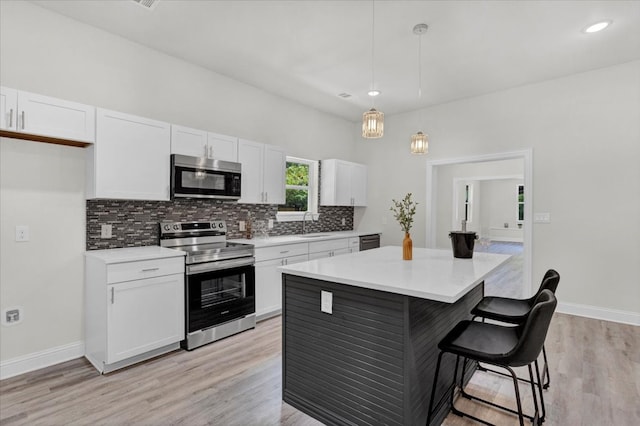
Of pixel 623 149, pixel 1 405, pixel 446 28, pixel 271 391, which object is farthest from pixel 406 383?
pixel 623 149

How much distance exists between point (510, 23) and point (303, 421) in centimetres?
358

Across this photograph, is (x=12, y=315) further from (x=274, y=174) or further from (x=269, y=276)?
(x=274, y=174)

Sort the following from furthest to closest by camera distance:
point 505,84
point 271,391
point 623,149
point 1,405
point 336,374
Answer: point 505,84
point 623,149
point 271,391
point 1,405
point 336,374

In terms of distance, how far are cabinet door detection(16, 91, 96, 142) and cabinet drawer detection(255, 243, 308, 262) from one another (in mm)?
1901

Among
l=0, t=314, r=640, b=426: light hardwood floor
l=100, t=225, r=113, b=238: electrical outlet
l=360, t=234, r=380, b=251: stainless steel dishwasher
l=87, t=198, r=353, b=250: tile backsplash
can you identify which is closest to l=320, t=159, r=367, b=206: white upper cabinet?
l=360, t=234, r=380, b=251: stainless steel dishwasher

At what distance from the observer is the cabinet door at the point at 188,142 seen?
3.31 m

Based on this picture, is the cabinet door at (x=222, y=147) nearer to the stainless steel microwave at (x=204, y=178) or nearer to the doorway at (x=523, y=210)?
the stainless steel microwave at (x=204, y=178)

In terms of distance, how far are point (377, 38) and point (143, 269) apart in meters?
2.98

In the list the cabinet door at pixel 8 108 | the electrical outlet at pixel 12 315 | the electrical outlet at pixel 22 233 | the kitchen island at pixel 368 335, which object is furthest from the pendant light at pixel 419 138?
the electrical outlet at pixel 12 315

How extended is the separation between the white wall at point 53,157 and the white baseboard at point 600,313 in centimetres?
518

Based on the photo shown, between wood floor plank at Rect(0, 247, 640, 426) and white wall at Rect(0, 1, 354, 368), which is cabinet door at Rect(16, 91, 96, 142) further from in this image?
wood floor plank at Rect(0, 247, 640, 426)

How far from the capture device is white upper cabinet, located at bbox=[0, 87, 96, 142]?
2.40 m

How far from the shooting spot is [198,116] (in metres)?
3.90

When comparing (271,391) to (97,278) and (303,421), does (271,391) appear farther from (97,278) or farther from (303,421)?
(97,278)
